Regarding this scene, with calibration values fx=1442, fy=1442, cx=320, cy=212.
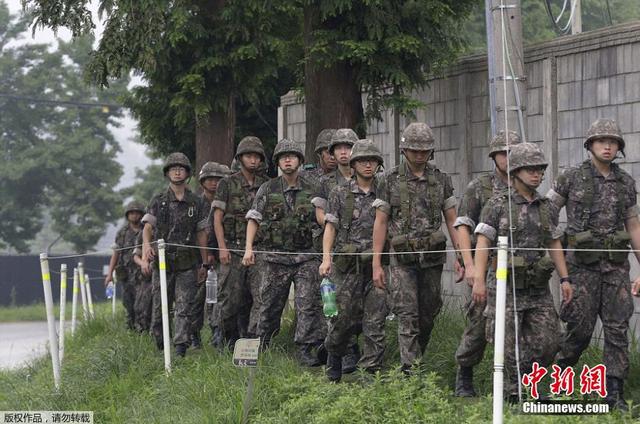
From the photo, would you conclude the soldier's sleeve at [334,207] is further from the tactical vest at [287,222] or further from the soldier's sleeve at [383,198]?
the tactical vest at [287,222]

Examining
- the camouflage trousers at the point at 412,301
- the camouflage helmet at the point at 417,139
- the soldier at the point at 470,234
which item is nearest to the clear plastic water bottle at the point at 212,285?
the camouflage trousers at the point at 412,301

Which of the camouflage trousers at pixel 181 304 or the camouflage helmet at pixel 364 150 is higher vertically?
the camouflage helmet at pixel 364 150

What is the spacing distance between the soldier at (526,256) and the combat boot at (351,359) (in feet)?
8.16

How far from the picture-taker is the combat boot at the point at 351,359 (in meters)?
12.3

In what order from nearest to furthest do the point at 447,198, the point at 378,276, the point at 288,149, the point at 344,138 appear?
the point at 378,276
the point at 447,198
the point at 344,138
the point at 288,149

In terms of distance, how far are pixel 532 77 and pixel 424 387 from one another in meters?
4.75

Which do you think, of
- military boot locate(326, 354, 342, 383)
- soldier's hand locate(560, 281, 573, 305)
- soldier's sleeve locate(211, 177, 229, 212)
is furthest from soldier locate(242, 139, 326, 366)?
soldier's hand locate(560, 281, 573, 305)

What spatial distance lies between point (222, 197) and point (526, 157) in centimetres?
475

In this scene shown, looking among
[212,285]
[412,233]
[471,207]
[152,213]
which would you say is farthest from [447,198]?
[152,213]

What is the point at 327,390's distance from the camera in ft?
34.5

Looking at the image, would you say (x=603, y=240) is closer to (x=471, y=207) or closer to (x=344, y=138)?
(x=471, y=207)

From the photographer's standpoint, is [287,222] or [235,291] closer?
[287,222]

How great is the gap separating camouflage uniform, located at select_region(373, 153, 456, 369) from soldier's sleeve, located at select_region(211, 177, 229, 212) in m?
3.12

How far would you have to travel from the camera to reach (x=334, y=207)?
38.1 feet
